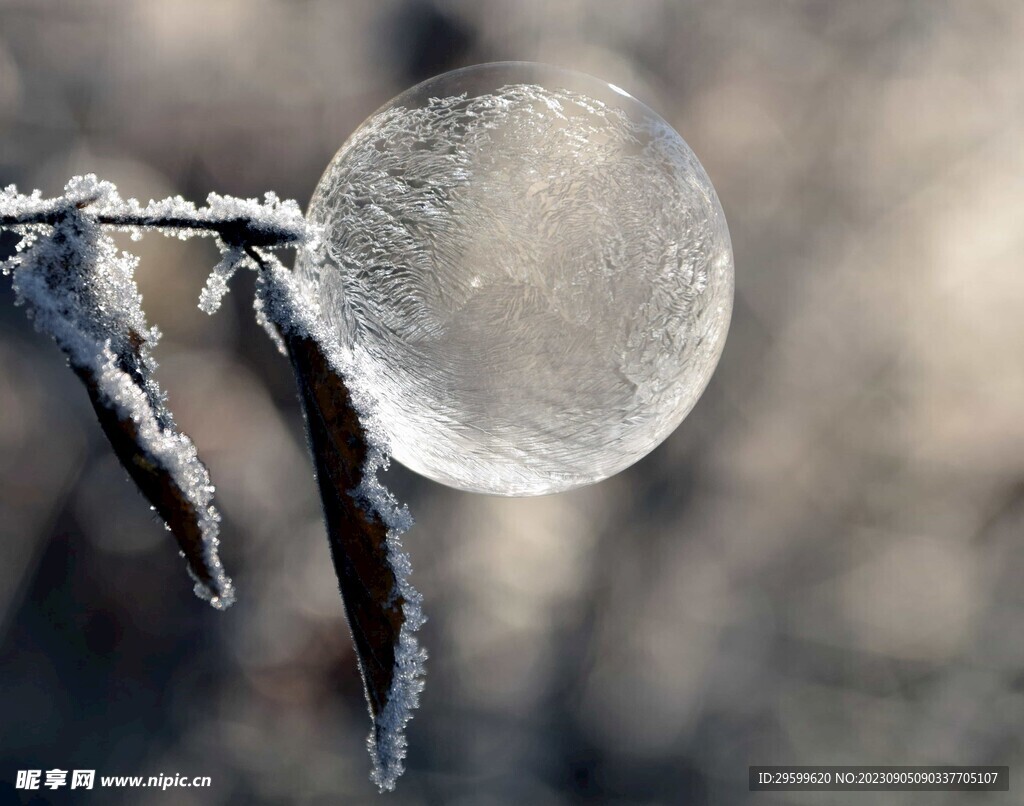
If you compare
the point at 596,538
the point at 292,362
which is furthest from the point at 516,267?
the point at 596,538

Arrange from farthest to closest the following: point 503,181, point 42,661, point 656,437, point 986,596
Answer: point 986,596 < point 42,661 < point 656,437 < point 503,181

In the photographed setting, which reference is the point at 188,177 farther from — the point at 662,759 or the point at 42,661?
the point at 662,759

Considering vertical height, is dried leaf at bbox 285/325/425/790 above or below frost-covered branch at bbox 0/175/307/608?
below

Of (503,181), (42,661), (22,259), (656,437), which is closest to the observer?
(22,259)

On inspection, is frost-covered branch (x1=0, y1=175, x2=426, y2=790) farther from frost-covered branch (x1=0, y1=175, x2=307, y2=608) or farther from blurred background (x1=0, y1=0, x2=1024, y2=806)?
blurred background (x1=0, y1=0, x2=1024, y2=806)

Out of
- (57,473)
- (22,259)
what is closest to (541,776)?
(57,473)

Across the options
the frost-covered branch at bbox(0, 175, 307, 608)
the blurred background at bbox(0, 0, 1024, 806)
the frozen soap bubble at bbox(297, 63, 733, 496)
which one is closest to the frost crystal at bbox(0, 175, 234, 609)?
the frost-covered branch at bbox(0, 175, 307, 608)

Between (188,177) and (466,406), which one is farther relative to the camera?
(188,177)

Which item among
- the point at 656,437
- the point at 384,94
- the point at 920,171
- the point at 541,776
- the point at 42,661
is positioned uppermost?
the point at 384,94
